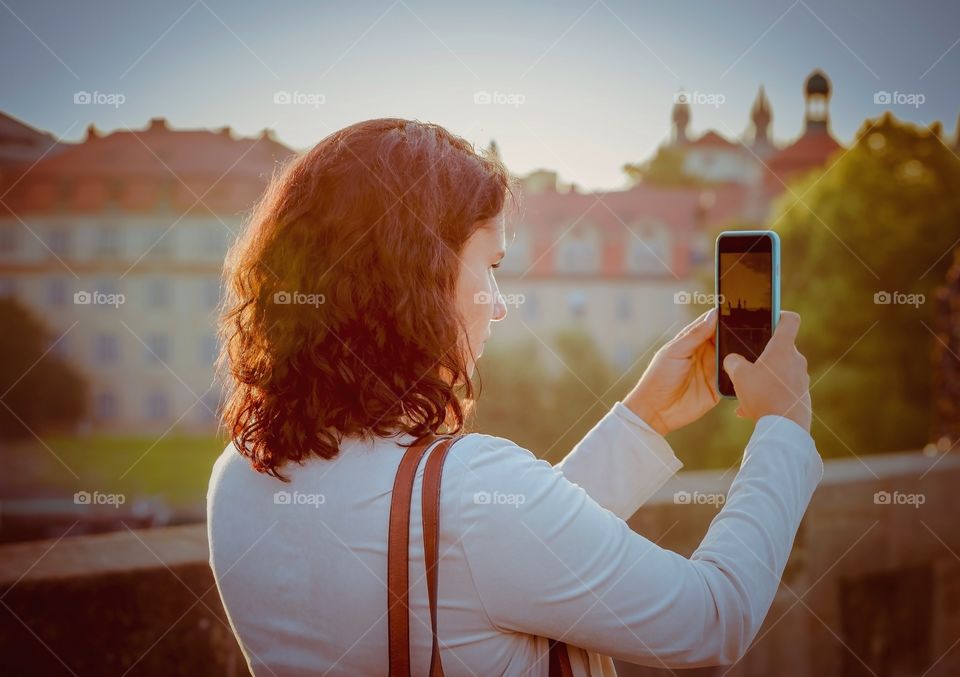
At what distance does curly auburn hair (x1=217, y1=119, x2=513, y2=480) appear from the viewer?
3.96 feet

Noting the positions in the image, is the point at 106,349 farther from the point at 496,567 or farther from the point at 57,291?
the point at 496,567

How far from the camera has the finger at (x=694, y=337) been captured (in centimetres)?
155

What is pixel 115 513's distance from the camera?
35.4 metres

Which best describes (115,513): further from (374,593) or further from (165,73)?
(374,593)

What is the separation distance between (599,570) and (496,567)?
124mm

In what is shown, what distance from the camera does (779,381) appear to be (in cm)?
132

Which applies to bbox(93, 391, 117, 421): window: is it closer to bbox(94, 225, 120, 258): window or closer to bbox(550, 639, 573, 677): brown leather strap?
bbox(94, 225, 120, 258): window

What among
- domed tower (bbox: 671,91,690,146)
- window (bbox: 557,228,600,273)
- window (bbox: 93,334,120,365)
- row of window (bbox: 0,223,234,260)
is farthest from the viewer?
domed tower (bbox: 671,91,690,146)

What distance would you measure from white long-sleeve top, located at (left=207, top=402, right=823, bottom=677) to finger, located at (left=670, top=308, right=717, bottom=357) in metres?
0.33

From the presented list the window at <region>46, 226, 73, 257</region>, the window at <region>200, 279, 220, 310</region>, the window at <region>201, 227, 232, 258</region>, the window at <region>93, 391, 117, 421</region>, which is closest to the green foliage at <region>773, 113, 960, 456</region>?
the window at <region>201, 227, 232, 258</region>

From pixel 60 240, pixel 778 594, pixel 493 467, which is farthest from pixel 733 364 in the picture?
pixel 60 240

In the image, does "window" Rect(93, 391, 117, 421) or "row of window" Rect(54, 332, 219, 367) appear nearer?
"window" Rect(93, 391, 117, 421)

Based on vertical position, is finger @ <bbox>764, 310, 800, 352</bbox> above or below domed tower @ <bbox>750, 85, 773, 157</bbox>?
below

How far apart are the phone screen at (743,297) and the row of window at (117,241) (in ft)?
132
